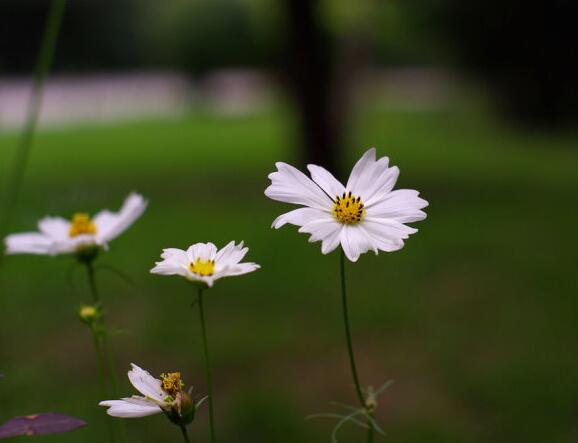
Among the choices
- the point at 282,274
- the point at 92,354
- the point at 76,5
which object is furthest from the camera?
the point at 76,5

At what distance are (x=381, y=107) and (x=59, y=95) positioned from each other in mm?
5529

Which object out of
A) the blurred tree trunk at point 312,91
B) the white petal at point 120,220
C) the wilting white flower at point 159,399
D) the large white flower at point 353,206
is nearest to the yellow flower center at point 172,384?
the wilting white flower at point 159,399

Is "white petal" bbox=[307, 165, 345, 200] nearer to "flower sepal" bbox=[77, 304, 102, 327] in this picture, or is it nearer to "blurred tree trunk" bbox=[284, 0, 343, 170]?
"flower sepal" bbox=[77, 304, 102, 327]

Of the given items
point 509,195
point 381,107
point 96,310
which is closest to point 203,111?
point 381,107

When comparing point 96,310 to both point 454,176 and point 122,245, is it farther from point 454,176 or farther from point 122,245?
point 454,176

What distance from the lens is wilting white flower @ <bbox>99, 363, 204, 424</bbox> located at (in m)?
0.42

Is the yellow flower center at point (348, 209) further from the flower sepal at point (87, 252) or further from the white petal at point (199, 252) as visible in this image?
the flower sepal at point (87, 252)

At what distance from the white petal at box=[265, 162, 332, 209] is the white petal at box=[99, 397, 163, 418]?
14 cm

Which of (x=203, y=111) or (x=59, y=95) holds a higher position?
(x=59, y=95)

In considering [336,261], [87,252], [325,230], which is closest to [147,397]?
[325,230]

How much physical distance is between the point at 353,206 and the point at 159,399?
19 cm

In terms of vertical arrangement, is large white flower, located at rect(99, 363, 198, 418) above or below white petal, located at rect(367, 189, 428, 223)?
below

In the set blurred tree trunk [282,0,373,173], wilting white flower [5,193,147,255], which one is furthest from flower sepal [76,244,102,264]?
blurred tree trunk [282,0,373,173]

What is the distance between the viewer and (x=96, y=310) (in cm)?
60
